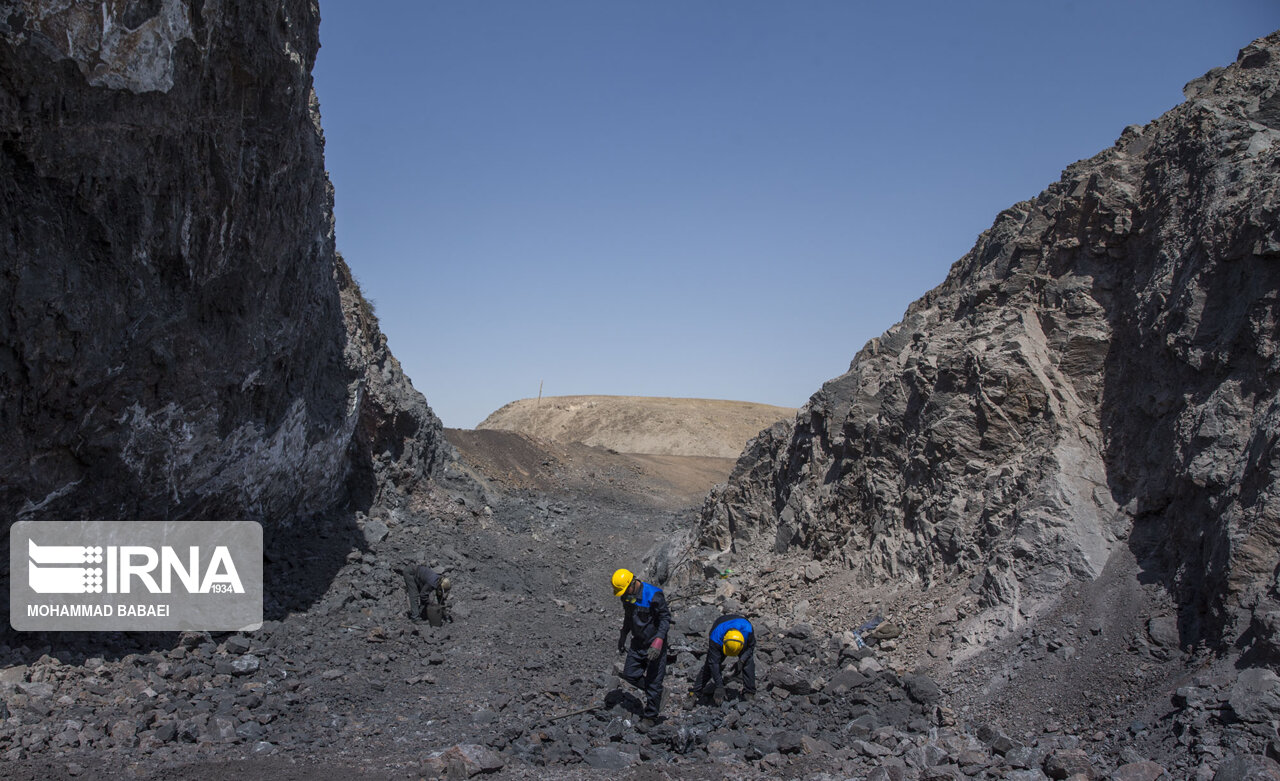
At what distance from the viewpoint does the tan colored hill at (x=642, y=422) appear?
54656 mm

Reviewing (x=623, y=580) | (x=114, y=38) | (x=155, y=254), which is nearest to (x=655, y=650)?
(x=623, y=580)

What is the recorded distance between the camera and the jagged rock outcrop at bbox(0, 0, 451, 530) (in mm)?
7105

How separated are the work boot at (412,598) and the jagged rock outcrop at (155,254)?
2348 millimetres

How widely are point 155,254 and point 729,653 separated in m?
6.88

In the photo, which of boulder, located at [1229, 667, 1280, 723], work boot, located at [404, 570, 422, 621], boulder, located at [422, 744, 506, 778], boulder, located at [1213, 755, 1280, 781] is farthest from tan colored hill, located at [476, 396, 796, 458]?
boulder, located at [1213, 755, 1280, 781]

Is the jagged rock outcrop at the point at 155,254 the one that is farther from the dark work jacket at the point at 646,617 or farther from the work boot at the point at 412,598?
the dark work jacket at the point at 646,617

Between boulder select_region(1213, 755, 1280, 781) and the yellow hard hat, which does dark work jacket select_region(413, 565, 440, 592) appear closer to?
the yellow hard hat

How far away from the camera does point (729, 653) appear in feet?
26.3

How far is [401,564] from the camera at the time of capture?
42.6ft

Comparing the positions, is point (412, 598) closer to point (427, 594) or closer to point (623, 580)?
point (427, 594)

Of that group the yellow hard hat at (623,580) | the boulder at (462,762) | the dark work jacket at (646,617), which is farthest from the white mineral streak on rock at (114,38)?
the dark work jacket at (646,617)

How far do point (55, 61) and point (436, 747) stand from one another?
641cm

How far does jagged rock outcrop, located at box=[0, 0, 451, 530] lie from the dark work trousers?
5.61m

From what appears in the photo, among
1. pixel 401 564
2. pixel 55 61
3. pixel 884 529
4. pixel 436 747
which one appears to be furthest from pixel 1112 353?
pixel 55 61
